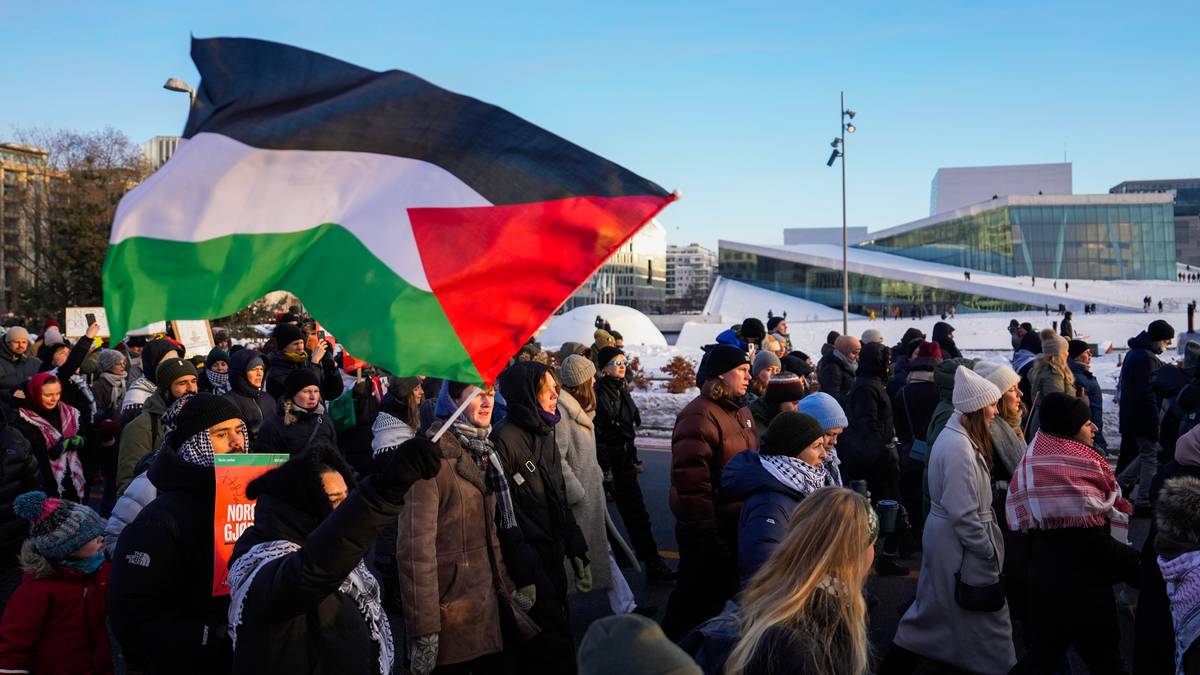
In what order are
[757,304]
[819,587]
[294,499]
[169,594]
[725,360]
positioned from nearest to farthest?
[819,587] < [294,499] < [169,594] < [725,360] < [757,304]

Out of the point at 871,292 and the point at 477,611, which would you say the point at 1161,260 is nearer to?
the point at 871,292

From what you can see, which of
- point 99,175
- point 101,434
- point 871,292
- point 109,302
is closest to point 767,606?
point 109,302

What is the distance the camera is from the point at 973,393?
480 cm

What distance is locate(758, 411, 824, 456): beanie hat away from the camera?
3898 millimetres

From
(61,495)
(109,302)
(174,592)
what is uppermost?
(109,302)

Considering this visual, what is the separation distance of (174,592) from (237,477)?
0.39 m

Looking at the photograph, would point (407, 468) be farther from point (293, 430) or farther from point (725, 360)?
point (293, 430)

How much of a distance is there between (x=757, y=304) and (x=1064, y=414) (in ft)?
251

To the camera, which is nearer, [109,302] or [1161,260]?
[109,302]

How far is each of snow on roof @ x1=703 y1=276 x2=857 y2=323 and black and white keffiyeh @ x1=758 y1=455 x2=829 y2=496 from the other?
6753 centimetres

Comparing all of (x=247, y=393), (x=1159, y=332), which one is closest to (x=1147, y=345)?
(x=1159, y=332)

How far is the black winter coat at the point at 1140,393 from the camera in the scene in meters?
8.88

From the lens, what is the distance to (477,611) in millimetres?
3828

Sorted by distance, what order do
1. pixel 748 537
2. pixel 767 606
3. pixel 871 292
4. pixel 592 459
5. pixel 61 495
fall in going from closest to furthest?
pixel 767 606 < pixel 748 537 < pixel 592 459 < pixel 61 495 < pixel 871 292
